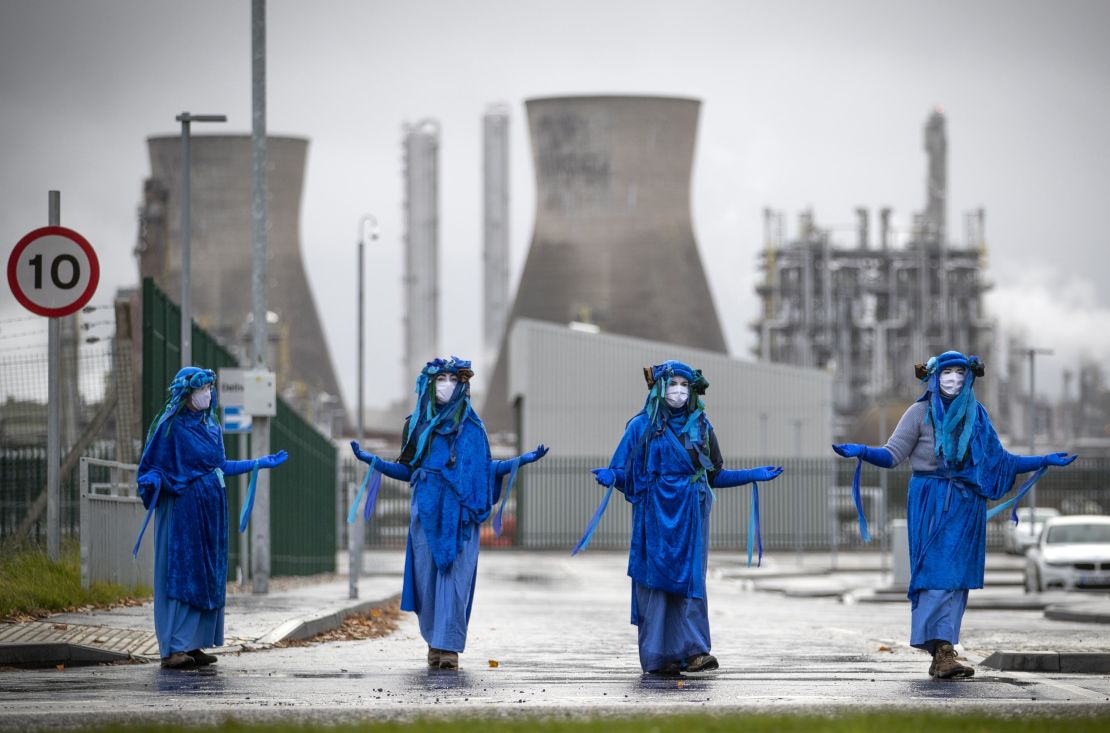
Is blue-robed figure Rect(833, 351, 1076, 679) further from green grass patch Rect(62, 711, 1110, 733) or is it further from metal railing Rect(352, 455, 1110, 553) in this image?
metal railing Rect(352, 455, 1110, 553)

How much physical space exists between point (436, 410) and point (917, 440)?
258cm

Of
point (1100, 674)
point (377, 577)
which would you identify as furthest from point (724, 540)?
point (1100, 674)

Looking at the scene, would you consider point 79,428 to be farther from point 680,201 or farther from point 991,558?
point 680,201

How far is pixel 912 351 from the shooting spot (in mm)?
70312

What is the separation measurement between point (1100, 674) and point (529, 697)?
12.9ft

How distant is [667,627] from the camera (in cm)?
1030

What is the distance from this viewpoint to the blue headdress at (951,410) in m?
10.3

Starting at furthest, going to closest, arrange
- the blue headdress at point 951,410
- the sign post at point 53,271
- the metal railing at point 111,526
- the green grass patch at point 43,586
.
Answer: the metal railing at point 111,526
the green grass patch at point 43,586
the sign post at point 53,271
the blue headdress at point 951,410

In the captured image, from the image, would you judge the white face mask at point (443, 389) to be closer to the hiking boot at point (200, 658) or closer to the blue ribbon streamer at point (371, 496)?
the blue ribbon streamer at point (371, 496)

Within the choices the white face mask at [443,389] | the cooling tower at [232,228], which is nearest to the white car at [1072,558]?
the white face mask at [443,389]

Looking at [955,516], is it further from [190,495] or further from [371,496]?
[190,495]

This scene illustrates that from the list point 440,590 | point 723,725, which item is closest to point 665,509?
point 440,590

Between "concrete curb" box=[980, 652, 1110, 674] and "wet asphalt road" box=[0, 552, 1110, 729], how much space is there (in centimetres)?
52

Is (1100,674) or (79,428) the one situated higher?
(79,428)
